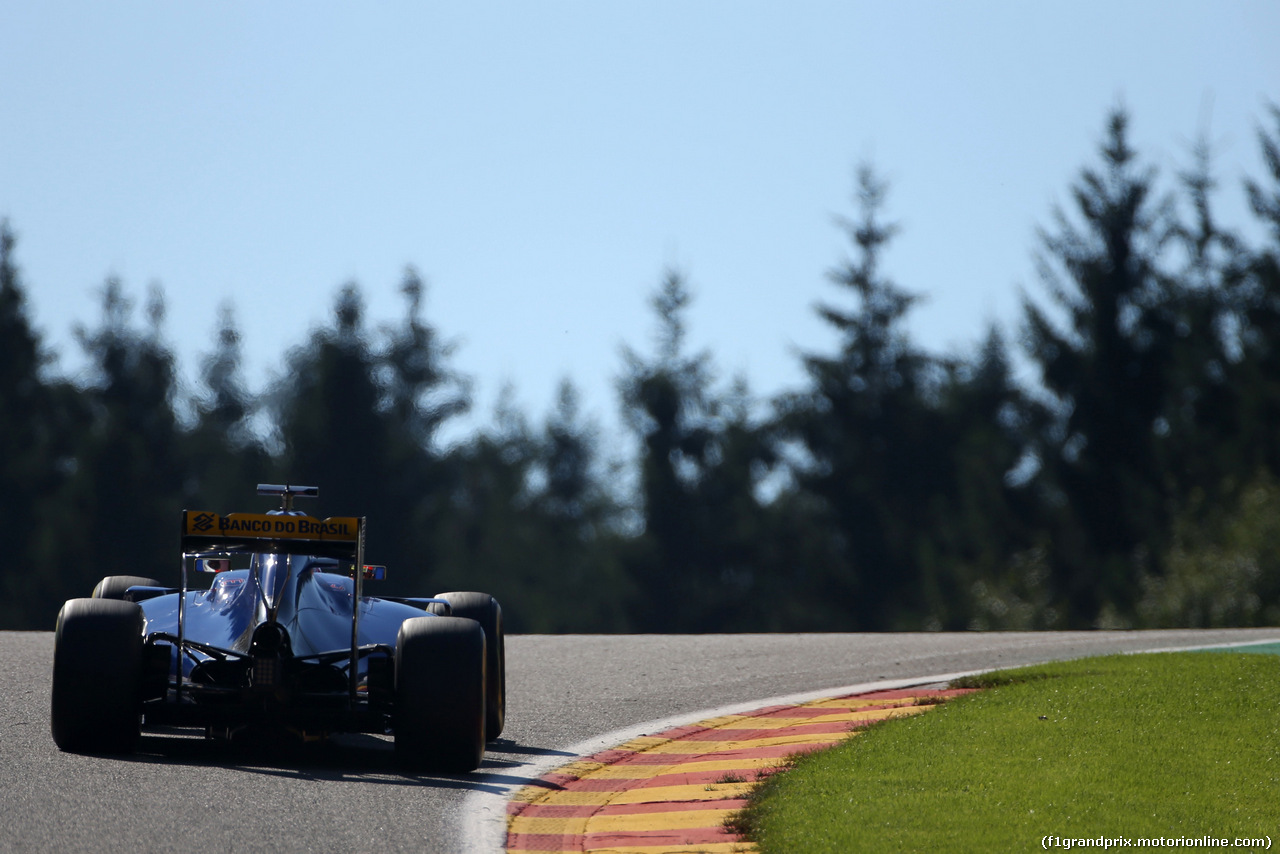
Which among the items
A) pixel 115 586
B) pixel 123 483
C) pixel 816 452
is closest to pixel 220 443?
pixel 123 483

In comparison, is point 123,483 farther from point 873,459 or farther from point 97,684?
point 97,684

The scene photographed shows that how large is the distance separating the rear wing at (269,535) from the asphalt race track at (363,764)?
1.23m

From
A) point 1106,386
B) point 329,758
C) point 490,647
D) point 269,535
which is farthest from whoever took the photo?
point 1106,386

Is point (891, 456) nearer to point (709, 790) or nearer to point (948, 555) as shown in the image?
point (948, 555)

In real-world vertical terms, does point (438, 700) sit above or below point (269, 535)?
below

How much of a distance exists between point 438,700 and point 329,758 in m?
1.01

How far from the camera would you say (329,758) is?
8875 millimetres

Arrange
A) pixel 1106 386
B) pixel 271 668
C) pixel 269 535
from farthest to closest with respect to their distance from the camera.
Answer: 1. pixel 1106 386
2. pixel 269 535
3. pixel 271 668

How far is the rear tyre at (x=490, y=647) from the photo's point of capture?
9.57 m

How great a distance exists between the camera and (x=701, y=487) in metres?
50.1

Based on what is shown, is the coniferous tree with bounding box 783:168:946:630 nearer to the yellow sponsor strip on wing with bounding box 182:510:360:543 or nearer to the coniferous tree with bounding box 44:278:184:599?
the coniferous tree with bounding box 44:278:184:599

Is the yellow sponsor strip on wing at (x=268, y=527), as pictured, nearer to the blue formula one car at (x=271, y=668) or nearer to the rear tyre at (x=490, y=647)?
the blue formula one car at (x=271, y=668)

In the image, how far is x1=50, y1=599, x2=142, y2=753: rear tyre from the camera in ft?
27.3

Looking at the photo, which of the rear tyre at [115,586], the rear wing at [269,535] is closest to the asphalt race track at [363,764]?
the rear tyre at [115,586]
